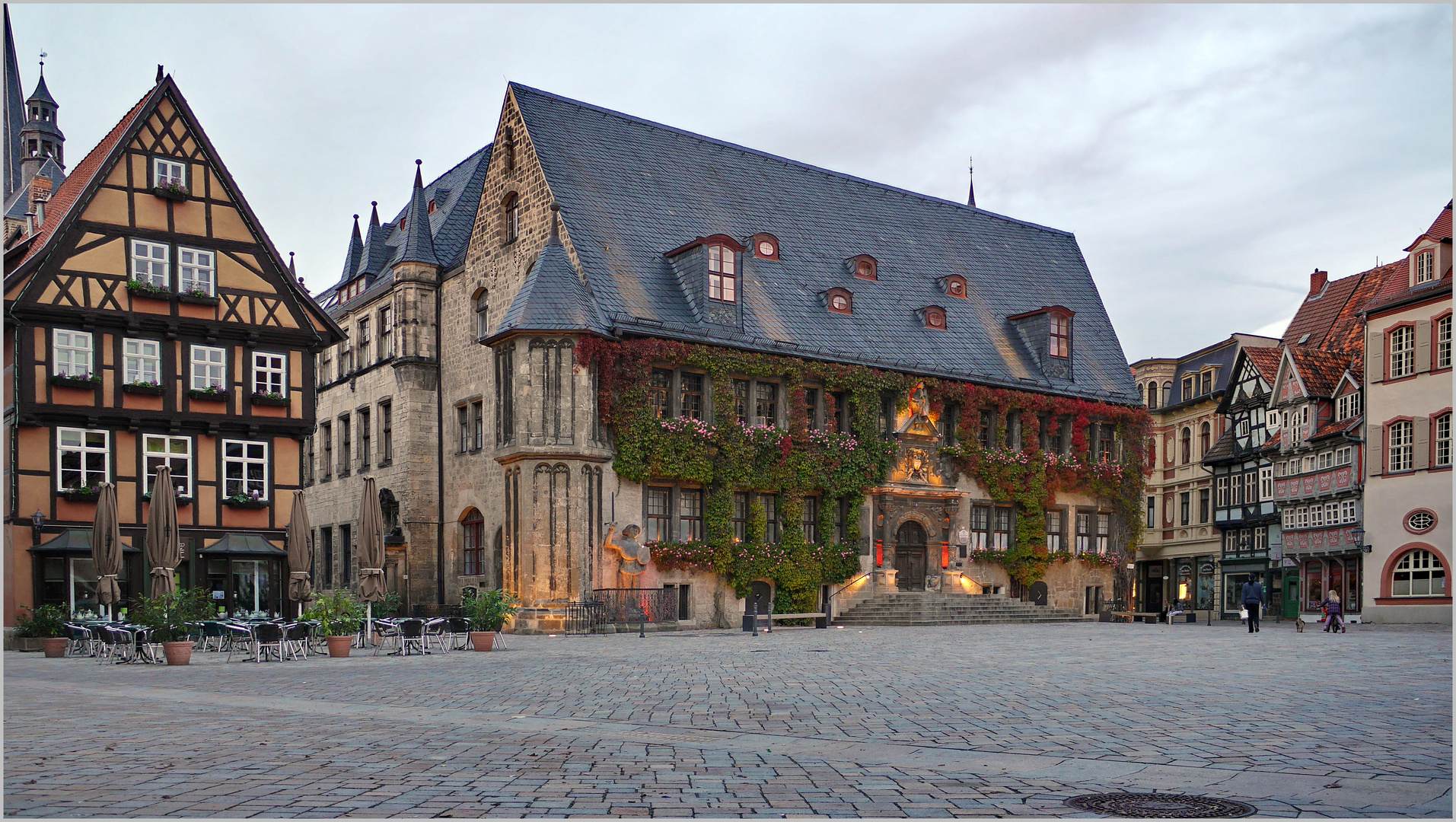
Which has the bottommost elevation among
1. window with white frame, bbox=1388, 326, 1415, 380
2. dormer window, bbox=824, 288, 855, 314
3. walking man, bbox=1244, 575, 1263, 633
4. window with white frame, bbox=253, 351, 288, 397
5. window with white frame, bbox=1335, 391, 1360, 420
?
walking man, bbox=1244, 575, 1263, 633

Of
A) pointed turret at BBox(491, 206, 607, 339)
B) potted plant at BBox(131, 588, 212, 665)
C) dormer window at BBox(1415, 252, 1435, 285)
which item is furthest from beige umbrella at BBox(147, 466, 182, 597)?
dormer window at BBox(1415, 252, 1435, 285)

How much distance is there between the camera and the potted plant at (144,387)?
31.9 metres

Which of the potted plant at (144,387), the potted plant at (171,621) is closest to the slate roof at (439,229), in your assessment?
the potted plant at (144,387)

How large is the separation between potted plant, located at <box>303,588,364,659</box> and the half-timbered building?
28.2 feet

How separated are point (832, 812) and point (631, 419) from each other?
27.5 m

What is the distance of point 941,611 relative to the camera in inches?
1499

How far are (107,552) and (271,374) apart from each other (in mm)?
9719

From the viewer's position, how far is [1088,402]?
45.5 metres

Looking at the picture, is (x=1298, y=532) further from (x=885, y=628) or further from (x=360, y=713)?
(x=360, y=713)

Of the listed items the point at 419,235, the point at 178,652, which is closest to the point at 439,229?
the point at 419,235

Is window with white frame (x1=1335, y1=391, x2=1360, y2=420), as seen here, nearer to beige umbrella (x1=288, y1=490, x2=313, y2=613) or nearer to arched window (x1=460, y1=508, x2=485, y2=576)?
arched window (x1=460, y1=508, x2=485, y2=576)

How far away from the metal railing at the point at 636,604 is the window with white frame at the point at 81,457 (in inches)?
487

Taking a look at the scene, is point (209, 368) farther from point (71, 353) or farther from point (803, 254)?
point (803, 254)

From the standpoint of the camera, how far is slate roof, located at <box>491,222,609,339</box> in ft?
110
